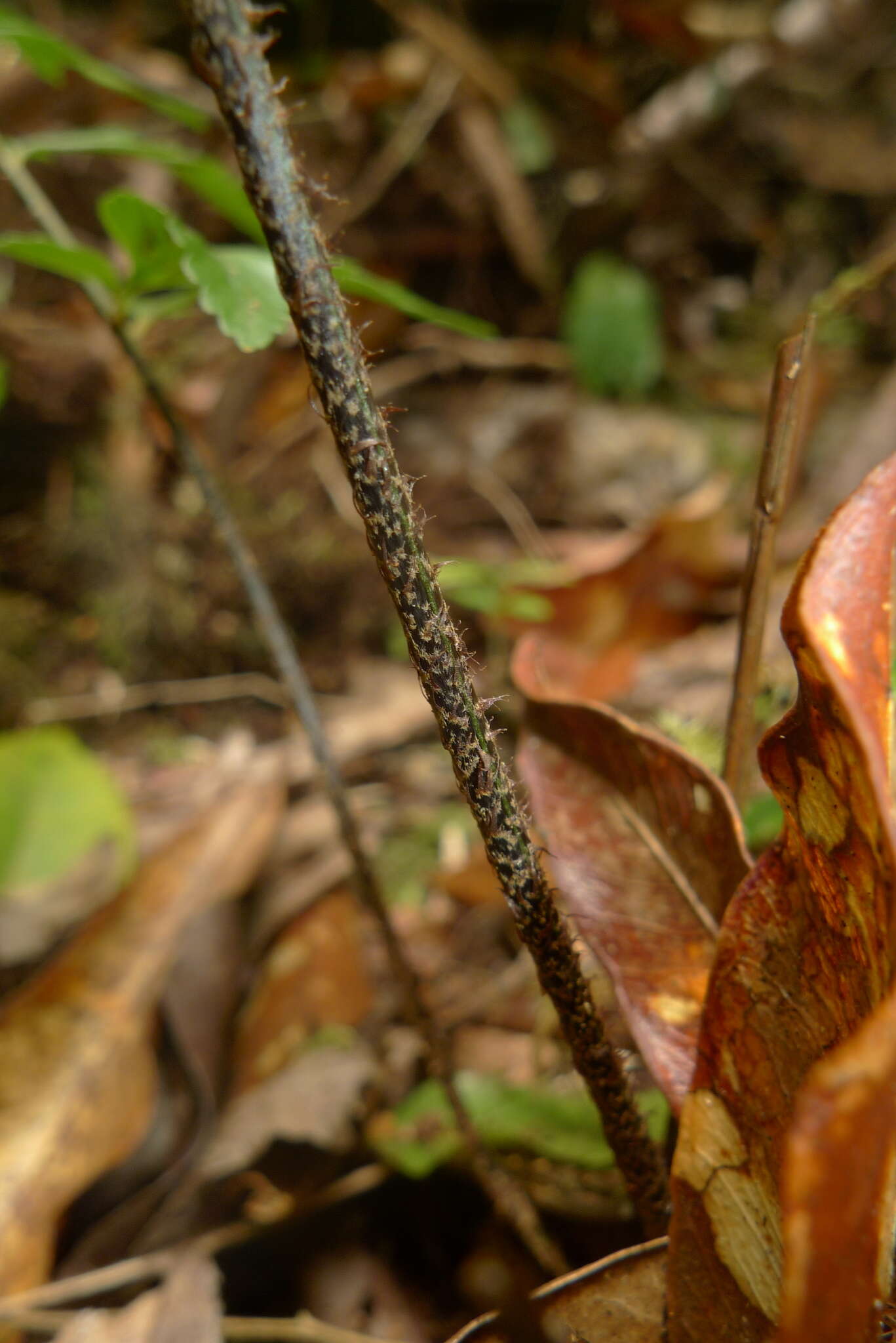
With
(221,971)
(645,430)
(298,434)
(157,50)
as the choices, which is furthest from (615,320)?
(221,971)

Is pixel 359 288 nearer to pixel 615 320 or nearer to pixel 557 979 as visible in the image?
pixel 557 979

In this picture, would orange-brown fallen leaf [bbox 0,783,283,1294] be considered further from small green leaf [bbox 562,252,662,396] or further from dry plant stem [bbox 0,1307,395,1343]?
small green leaf [bbox 562,252,662,396]

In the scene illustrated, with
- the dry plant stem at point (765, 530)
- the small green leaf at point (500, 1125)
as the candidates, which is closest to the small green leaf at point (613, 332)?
the dry plant stem at point (765, 530)

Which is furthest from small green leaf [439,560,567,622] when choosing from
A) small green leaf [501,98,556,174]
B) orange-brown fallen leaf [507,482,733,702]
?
small green leaf [501,98,556,174]

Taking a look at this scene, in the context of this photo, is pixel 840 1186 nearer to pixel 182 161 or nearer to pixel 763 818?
pixel 763 818

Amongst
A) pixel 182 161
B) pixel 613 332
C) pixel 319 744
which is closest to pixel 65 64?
pixel 182 161

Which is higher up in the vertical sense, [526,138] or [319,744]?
[526,138]
